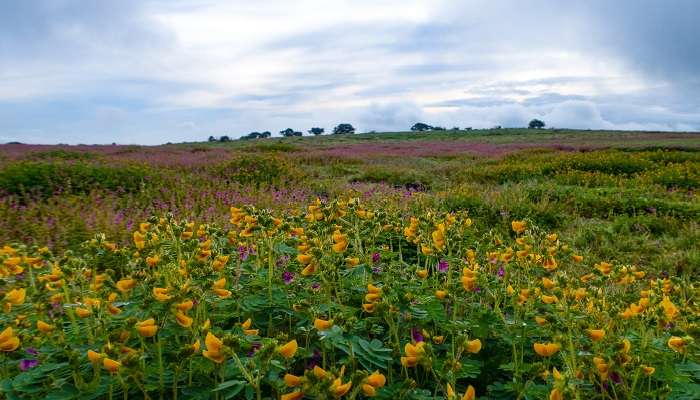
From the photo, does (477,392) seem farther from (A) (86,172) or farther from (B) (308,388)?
(A) (86,172)

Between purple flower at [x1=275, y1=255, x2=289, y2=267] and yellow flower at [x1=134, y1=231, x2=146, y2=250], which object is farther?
purple flower at [x1=275, y1=255, x2=289, y2=267]

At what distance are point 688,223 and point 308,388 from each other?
290 inches

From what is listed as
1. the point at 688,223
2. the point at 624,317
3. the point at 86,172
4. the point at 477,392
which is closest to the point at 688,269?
the point at 688,223

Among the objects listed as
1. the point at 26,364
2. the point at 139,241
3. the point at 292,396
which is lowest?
the point at 26,364

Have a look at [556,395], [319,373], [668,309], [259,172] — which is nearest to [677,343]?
[668,309]

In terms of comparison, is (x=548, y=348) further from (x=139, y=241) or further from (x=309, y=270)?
(x=139, y=241)

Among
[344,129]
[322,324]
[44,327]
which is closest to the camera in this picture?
[322,324]

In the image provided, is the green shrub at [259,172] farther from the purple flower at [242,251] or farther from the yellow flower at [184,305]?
the yellow flower at [184,305]

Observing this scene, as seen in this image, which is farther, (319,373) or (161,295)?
(161,295)

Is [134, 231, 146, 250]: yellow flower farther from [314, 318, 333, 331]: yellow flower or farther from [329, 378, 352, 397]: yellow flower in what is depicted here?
[329, 378, 352, 397]: yellow flower

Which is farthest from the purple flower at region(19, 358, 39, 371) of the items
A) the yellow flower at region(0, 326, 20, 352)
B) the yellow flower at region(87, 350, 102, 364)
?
the yellow flower at region(87, 350, 102, 364)

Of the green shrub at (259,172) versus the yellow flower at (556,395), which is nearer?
the yellow flower at (556,395)

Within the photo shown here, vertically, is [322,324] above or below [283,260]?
above

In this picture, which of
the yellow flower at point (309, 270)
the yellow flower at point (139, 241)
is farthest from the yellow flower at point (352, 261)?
the yellow flower at point (139, 241)
